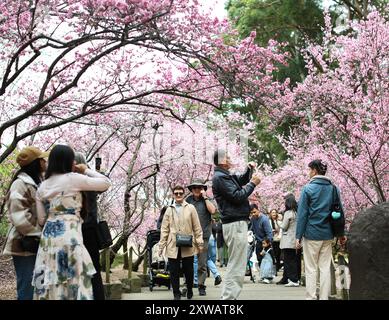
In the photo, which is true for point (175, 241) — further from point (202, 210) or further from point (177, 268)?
point (202, 210)

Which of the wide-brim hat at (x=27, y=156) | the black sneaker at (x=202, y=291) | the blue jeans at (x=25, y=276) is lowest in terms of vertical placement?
the black sneaker at (x=202, y=291)

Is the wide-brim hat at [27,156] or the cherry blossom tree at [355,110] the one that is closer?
the wide-brim hat at [27,156]

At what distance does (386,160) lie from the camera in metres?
11.6

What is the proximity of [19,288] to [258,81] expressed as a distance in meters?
5.15

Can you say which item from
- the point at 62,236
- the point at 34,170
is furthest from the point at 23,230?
the point at 34,170

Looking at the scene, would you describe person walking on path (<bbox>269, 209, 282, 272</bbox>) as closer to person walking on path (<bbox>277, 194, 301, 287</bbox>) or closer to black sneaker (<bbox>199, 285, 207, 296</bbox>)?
person walking on path (<bbox>277, 194, 301, 287</bbox>)

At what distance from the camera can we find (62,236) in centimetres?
466

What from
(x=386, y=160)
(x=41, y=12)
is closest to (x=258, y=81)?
(x=41, y=12)

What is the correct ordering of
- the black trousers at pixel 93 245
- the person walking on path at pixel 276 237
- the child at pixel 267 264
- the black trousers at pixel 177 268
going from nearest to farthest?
the black trousers at pixel 93 245, the black trousers at pixel 177 268, the child at pixel 267 264, the person walking on path at pixel 276 237

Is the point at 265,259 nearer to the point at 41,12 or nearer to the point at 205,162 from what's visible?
the point at 41,12

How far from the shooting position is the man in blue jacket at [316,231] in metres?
6.90

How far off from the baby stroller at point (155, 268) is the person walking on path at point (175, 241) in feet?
7.31

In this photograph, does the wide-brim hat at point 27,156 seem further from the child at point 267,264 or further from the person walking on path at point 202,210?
the child at point 267,264

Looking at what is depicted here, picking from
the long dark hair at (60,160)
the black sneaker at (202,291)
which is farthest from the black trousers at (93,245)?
the black sneaker at (202,291)
